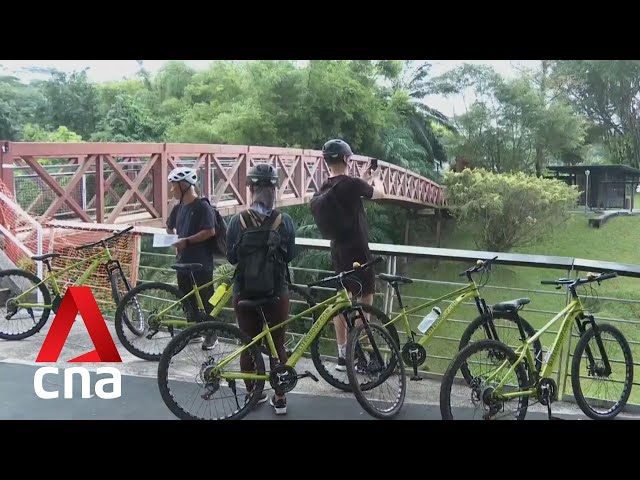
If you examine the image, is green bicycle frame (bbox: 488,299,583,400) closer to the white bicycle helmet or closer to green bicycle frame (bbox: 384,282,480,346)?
green bicycle frame (bbox: 384,282,480,346)

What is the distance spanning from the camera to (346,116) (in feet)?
31.0

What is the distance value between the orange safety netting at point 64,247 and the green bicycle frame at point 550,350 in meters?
2.14

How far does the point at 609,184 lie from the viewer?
18.3 feet

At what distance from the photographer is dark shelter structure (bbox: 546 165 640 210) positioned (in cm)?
548

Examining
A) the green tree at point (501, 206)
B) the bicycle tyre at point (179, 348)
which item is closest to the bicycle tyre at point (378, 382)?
the bicycle tyre at point (179, 348)

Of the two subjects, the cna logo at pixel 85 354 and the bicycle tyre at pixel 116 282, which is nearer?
the cna logo at pixel 85 354

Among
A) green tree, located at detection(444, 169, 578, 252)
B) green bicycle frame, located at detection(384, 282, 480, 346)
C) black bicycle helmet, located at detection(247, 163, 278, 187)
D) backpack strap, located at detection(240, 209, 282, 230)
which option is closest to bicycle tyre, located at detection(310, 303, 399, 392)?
green bicycle frame, located at detection(384, 282, 480, 346)

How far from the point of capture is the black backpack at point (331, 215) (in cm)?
261

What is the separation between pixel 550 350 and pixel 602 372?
0.33 m

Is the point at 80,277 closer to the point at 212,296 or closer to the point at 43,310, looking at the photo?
the point at 43,310

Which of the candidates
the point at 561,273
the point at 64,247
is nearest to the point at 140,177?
the point at 64,247

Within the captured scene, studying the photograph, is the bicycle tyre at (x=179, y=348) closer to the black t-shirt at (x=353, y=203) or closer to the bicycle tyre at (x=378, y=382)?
the bicycle tyre at (x=378, y=382)

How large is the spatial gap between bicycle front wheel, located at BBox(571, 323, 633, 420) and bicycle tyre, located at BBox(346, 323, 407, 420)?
2.22ft

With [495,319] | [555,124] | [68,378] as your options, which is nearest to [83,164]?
[68,378]
